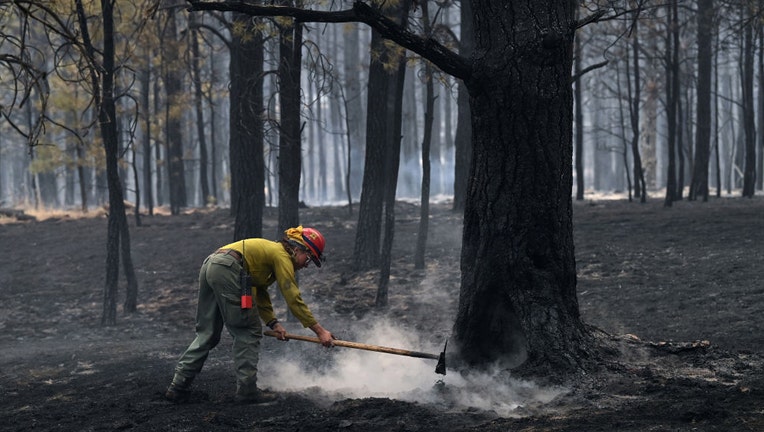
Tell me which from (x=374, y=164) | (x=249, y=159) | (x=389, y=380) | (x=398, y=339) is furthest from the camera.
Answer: (x=374, y=164)

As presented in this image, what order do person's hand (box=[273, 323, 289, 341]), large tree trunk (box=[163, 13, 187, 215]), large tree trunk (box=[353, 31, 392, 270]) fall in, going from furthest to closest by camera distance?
1. large tree trunk (box=[163, 13, 187, 215])
2. large tree trunk (box=[353, 31, 392, 270])
3. person's hand (box=[273, 323, 289, 341])

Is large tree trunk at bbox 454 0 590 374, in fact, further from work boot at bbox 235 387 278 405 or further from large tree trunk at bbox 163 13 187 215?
large tree trunk at bbox 163 13 187 215

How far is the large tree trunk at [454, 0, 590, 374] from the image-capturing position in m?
6.67

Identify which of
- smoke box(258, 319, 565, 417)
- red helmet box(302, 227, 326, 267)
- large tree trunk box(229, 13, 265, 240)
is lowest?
smoke box(258, 319, 565, 417)

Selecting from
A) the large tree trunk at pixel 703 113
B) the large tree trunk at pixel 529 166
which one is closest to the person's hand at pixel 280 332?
the large tree trunk at pixel 529 166

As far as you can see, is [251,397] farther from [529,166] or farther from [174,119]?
[174,119]

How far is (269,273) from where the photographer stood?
6.98 meters

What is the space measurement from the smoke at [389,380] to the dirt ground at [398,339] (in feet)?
0.08

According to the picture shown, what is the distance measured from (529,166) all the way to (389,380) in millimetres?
2425

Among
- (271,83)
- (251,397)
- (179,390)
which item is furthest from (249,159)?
(271,83)

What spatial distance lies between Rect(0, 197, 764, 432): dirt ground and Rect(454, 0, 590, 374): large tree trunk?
0.58 metres

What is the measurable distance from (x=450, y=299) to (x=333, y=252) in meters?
4.19

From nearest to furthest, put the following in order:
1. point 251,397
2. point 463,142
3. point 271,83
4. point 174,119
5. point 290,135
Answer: point 251,397, point 290,135, point 463,142, point 271,83, point 174,119

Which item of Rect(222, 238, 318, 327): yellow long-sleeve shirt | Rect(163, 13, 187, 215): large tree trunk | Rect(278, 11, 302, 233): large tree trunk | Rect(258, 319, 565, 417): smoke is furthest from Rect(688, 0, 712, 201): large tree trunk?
Rect(222, 238, 318, 327): yellow long-sleeve shirt
